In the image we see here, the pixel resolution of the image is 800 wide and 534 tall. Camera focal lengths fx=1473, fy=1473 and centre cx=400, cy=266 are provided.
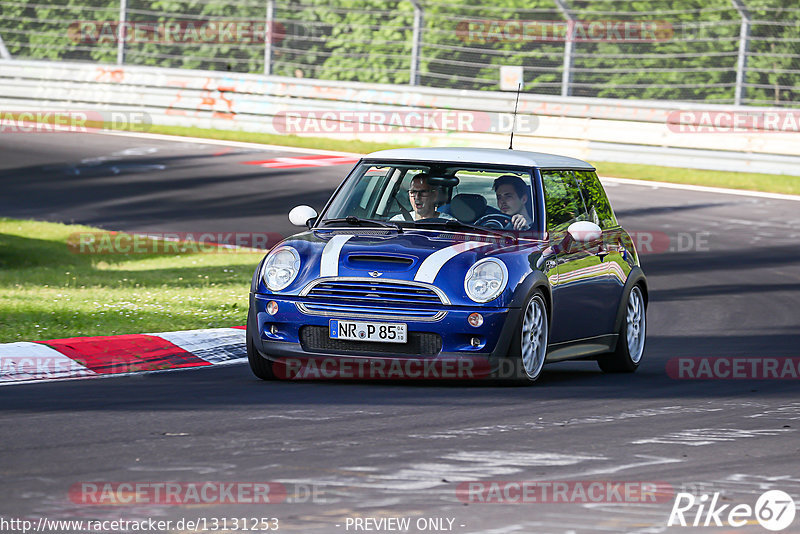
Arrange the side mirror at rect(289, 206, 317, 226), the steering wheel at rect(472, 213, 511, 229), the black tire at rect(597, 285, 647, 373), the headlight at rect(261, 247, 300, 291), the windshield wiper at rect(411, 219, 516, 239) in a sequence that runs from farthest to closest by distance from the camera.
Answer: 1. the black tire at rect(597, 285, 647, 373)
2. the side mirror at rect(289, 206, 317, 226)
3. the steering wheel at rect(472, 213, 511, 229)
4. the windshield wiper at rect(411, 219, 516, 239)
5. the headlight at rect(261, 247, 300, 291)

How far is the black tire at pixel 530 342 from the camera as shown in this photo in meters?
8.80

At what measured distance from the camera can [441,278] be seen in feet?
28.5

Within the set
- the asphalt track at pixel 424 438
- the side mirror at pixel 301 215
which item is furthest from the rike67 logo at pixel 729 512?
the side mirror at pixel 301 215

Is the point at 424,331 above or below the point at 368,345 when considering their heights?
above

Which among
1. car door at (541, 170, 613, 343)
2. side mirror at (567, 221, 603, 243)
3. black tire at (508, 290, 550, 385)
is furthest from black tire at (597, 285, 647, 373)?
black tire at (508, 290, 550, 385)

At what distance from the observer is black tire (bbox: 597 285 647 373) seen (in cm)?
1053

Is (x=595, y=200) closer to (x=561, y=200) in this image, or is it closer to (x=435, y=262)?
(x=561, y=200)

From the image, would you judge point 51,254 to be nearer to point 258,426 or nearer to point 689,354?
point 689,354

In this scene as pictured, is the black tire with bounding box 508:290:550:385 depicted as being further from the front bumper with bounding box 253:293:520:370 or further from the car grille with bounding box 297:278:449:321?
the car grille with bounding box 297:278:449:321

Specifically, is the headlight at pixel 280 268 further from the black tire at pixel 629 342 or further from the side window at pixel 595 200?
the black tire at pixel 629 342

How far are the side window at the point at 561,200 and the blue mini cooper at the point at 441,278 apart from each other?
0.02 metres

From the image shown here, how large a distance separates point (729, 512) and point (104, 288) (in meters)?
8.74

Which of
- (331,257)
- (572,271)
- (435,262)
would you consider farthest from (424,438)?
(572,271)

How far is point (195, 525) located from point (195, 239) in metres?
12.9
